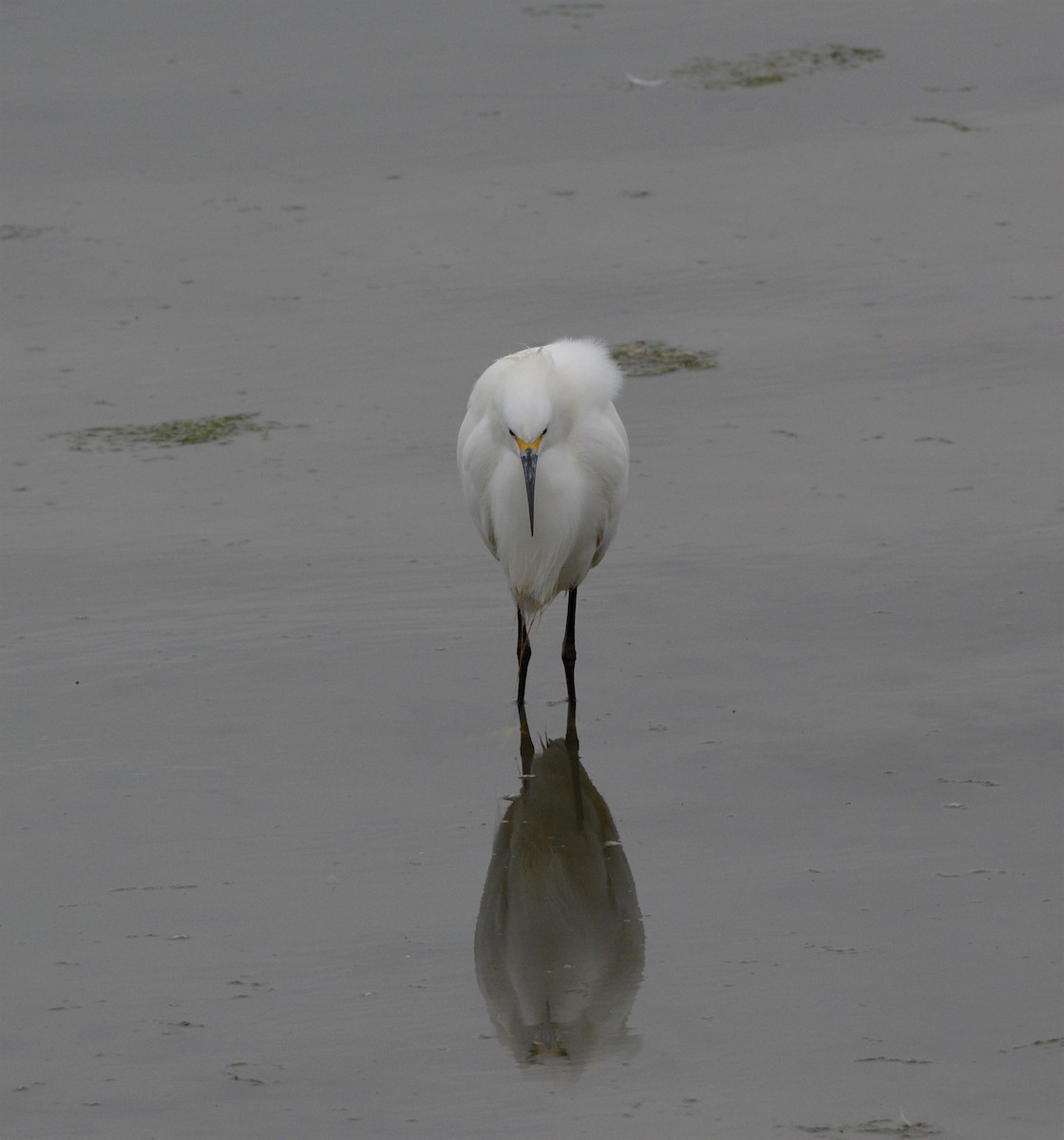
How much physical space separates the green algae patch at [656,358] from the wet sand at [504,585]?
102mm

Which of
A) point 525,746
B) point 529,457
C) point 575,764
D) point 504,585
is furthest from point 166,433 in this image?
point 575,764

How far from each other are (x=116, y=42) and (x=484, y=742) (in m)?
8.29

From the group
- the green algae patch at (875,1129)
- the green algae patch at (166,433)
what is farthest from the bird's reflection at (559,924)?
the green algae patch at (166,433)

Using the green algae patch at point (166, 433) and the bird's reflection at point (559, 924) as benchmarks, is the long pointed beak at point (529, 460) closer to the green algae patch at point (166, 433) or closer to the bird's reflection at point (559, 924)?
the bird's reflection at point (559, 924)

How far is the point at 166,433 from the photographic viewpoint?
7.39 metres

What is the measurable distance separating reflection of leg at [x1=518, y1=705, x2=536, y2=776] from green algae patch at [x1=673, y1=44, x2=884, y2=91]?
662 cm

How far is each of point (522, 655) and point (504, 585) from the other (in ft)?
2.24

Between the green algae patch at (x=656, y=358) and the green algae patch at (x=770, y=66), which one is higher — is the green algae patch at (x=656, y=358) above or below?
below

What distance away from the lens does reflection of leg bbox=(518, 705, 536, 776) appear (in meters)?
5.11

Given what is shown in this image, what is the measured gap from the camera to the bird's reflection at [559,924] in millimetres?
3863

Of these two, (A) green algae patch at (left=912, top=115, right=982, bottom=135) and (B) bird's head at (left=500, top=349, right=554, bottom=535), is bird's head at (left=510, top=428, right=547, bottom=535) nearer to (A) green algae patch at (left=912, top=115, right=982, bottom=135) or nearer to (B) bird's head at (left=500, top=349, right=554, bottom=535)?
(B) bird's head at (left=500, top=349, right=554, bottom=535)

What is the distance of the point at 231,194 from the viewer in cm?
998

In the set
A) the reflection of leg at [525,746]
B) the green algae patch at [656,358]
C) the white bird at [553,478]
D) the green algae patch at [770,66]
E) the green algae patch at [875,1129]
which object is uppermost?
the green algae patch at [770,66]

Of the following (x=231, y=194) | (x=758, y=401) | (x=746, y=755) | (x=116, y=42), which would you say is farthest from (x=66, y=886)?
(x=116, y=42)
